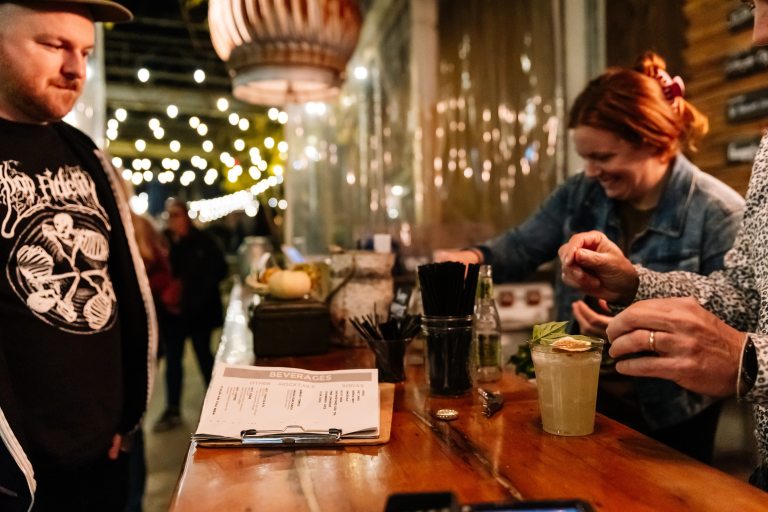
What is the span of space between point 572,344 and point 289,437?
521 millimetres

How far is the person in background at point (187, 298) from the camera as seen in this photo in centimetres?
479

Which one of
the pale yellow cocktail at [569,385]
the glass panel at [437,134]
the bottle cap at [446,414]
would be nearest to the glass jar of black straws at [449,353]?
the bottle cap at [446,414]

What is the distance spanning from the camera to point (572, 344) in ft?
3.60

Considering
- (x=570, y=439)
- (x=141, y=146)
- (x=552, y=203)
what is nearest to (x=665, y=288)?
(x=570, y=439)

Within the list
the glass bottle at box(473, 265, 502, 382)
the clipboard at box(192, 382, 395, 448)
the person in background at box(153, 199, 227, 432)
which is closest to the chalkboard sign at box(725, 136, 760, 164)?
the glass bottle at box(473, 265, 502, 382)

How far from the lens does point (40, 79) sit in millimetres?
1543

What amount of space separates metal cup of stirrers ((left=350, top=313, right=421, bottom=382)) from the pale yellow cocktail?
45cm

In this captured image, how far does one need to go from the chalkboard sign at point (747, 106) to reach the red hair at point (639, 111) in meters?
0.30

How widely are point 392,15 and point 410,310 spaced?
171 inches

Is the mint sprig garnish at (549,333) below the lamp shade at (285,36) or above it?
below

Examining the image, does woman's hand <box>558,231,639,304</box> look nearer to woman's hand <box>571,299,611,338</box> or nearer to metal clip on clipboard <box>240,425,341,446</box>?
woman's hand <box>571,299,611,338</box>

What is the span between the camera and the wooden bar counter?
860 millimetres

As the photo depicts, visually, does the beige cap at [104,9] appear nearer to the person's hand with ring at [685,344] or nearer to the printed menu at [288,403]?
the printed menu at [288,403]

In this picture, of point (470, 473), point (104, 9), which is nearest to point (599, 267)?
point (470, 473)
